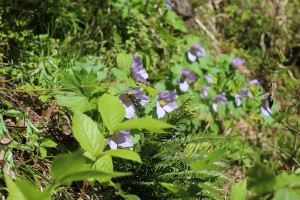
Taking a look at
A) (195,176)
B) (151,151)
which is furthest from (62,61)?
(195,176)

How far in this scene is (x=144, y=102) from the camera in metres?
2.14

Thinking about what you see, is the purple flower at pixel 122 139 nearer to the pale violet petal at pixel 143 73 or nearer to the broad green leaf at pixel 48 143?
the broad green leaf at pixel 48 143

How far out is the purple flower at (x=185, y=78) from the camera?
350cm

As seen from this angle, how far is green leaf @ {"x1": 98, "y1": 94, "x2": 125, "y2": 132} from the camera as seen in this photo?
4.51 feet

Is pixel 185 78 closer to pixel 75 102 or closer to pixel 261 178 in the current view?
pixel 75 102

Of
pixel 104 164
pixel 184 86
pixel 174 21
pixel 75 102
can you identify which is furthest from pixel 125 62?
pixel 174 21

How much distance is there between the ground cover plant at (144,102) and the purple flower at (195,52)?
0.04 feet

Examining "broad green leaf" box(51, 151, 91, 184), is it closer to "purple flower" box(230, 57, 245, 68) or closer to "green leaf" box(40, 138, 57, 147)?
"green leaf" box(40, 138, 57, 147)

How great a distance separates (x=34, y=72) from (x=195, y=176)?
92cm

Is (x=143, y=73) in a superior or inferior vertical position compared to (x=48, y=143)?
superior

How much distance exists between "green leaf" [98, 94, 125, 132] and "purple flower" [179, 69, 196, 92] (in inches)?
82.9

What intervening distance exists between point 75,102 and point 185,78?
5.47 feet

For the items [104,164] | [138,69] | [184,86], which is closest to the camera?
[104,164]

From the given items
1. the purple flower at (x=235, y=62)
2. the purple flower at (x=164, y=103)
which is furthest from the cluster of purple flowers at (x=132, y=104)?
the purple flower at (x=235, y=62)
